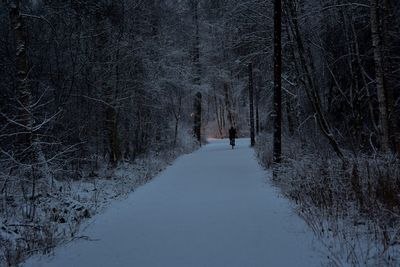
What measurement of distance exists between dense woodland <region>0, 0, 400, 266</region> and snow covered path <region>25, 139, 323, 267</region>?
1.78 feet

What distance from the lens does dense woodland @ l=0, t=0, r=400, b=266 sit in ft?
24.9

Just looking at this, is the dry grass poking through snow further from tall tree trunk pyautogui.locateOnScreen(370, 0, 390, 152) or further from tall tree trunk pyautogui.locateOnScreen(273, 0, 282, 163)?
tall tree trunk pyautogui.locateOnScreen(273, 0, 282, 163)

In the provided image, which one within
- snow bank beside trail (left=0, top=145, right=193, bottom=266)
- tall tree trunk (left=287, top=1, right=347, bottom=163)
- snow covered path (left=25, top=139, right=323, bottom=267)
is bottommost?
snow covered path (left=25, top=139, right=323, bottom=267)

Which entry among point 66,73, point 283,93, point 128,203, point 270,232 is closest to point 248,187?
point 128,203

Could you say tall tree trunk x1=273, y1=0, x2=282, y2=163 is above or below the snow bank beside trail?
above

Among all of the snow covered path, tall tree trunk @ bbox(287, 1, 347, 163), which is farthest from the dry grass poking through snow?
tall tree trunk @ bbox(287, 1, 347, 163)

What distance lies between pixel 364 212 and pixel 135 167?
11418 mm

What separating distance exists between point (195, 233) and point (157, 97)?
567 inches

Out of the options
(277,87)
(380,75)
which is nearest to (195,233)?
(380,75)

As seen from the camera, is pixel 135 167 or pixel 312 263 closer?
pixel 312 263

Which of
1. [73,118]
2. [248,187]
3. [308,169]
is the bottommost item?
[248,187]

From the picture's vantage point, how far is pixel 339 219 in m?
6.73

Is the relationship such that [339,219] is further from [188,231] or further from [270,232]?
[188,231]

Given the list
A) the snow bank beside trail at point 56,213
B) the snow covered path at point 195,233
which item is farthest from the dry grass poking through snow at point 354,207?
the snow bank beside trail at point 56,213
